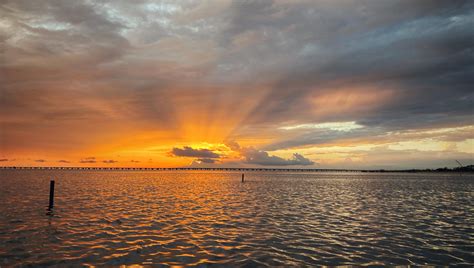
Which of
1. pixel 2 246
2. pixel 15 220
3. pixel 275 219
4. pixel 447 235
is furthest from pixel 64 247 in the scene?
pixel 447 235

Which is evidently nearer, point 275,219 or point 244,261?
point 244,261

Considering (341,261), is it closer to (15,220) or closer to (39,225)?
(39,225)

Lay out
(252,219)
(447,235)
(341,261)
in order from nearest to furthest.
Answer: (341,261), (447,235), (252,219)

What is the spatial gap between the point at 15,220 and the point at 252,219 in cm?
1882

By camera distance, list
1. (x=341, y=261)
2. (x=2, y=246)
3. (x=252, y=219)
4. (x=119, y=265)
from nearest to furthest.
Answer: (x=119, y=265) < (x=341, y=261) < (x=2, y=246) < (x=252, y=219)

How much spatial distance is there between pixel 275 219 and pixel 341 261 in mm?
12489

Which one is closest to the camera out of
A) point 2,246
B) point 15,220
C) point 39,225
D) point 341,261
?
point 341,261

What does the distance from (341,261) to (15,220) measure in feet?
80.4

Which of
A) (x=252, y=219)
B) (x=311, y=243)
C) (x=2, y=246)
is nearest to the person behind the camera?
(x=2, y=246)

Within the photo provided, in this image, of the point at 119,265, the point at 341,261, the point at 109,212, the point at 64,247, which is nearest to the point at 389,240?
the point at 341,261

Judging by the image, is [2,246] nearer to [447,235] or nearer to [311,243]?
[311,243]

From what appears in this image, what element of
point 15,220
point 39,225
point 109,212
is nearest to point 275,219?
point 109,212

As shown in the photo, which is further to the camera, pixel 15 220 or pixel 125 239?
pixel 15 220

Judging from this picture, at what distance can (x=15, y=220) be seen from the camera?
1007 inches
